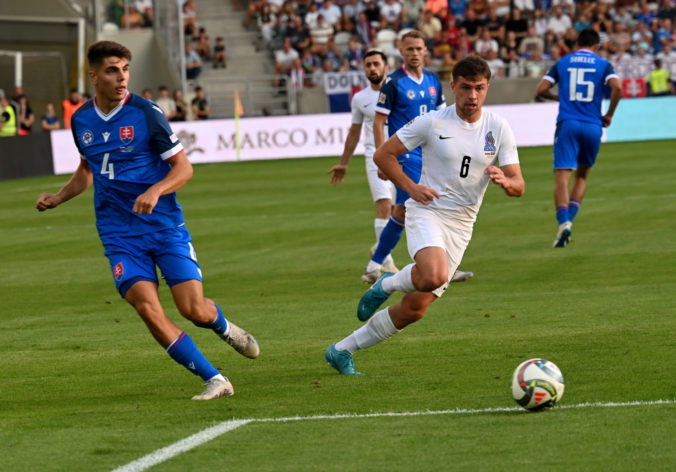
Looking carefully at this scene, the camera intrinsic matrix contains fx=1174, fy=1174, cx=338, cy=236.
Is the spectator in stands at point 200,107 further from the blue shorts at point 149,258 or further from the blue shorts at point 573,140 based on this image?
the blue shorts at point 149,258

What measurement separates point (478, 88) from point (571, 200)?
23.1 ft

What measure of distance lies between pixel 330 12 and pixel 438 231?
33.2m

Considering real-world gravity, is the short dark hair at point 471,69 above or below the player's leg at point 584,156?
above

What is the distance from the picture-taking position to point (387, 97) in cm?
1120

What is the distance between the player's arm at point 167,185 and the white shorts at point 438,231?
149 centimetres

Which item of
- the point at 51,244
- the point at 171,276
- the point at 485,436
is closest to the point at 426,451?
the point at 485,436

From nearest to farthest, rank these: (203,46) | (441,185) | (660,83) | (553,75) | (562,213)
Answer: (441,185)
(562,213)
(553,75)
(660,83)
(203,46)

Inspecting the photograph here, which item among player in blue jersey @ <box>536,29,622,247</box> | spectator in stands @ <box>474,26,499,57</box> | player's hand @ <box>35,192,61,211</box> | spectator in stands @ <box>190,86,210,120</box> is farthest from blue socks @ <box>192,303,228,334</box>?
spectator in stands @ <box>474,26,499,57</box>

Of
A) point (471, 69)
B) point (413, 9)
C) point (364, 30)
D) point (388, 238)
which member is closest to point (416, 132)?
point (471, 69)

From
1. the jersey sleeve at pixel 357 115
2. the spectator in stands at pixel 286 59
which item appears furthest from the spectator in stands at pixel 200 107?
the jersey sleeve at pixel 357 115

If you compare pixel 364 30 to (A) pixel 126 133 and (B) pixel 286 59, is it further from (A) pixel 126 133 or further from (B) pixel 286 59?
(A) pixel 126 133

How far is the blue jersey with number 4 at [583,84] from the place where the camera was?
1373 centimetres

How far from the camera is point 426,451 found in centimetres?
542

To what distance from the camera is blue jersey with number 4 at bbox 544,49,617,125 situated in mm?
13734
